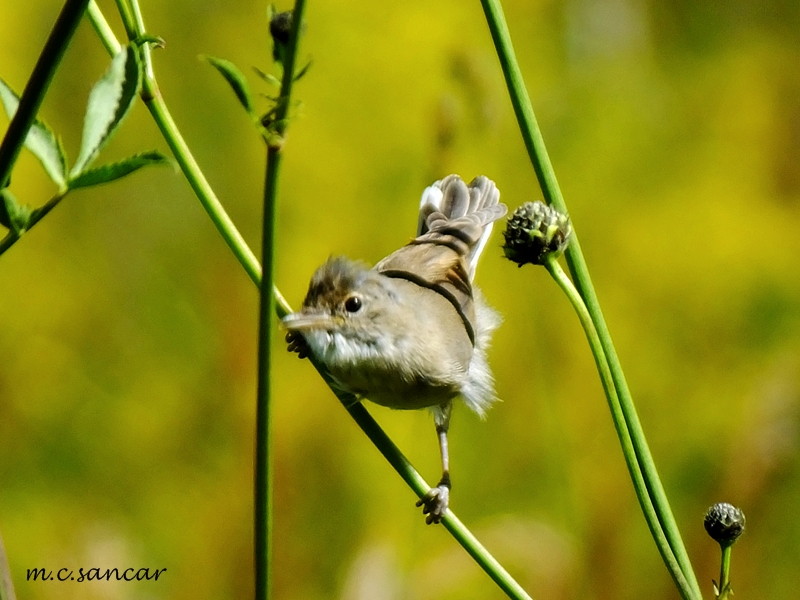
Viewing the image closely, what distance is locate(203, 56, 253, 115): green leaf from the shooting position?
28.7 inches

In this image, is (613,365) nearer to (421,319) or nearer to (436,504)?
(436,504)

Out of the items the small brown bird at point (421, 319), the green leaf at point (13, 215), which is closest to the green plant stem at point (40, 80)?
the green leaf at point (13, 215)

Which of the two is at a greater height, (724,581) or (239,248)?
(239,248)

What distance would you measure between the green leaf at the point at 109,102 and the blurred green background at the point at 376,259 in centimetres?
214

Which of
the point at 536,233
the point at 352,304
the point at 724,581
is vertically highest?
the point at 536,233

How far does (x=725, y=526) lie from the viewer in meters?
1.31

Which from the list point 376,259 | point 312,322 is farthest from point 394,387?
point 376,259

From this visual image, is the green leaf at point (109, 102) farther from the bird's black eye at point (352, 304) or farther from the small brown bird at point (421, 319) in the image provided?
the bird's black eye at point (352, 304)

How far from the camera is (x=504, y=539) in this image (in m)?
2.91

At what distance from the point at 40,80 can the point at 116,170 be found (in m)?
0.13

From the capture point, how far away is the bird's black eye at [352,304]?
1.92 meters

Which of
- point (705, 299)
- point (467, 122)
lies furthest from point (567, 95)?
point (705, 299)

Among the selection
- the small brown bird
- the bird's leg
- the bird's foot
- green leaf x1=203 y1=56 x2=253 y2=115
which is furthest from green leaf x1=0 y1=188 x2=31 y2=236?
the bird's leg

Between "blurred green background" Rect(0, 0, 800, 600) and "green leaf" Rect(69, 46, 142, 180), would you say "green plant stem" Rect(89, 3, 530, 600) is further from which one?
"blurred green background" Rect(0, 0, 800, 600)
